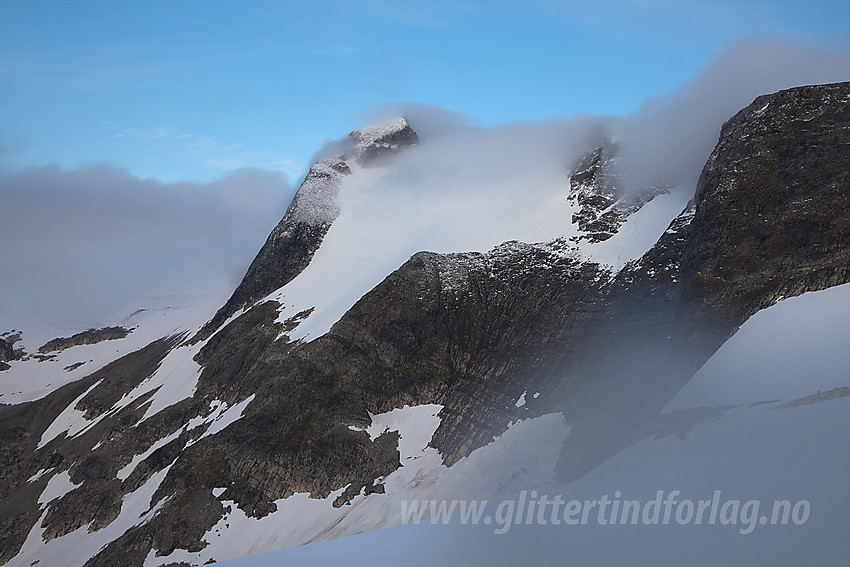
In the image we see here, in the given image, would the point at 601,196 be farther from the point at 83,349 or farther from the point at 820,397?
the point at 83,349

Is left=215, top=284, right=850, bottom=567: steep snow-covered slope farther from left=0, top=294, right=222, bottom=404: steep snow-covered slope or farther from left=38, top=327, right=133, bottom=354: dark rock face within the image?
left=38, top=327, right=133, bottom=354: dark rock face

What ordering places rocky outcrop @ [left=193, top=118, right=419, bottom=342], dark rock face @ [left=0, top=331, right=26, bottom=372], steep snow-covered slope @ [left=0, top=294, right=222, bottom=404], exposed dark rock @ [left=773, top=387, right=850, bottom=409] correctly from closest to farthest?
exposed dark rock @ [left=773, top=387, right=850, bottom=409], rocky outcrop @ [left=193, top=118, right=419, bottom=342], steep snow-covered slope @ [left=0, top=294, right=222, bottom=404], dark rock face @ [left=0, top=331, right=26, bottom=372]

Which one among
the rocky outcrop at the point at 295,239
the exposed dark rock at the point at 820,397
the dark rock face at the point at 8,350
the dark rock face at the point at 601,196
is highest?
the dark rock face at the point at 8,350

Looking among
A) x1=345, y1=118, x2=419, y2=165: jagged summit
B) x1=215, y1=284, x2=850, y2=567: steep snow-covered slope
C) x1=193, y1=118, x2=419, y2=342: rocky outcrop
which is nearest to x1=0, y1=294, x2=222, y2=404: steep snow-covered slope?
x1=193, y1=118, x2=419, y2=342: rocky outcrop

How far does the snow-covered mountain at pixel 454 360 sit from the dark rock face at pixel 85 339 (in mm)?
36646

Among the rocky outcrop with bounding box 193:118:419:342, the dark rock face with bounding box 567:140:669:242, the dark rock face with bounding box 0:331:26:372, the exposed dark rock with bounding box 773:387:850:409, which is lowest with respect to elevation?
the exposed dark rock with bounding box 773:387:850:409

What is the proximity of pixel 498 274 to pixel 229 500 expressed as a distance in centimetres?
3174

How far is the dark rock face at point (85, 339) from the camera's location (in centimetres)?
11506

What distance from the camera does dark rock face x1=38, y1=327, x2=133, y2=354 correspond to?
115062mm

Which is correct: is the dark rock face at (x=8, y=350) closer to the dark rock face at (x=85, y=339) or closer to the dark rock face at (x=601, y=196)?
the dark rock face at (x=85, y=339)

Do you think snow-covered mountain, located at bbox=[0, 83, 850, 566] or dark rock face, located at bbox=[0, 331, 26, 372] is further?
dark rock face, located at bbox=[0, 331, 26, 372]

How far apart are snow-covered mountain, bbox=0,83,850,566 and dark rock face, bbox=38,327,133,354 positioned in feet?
120

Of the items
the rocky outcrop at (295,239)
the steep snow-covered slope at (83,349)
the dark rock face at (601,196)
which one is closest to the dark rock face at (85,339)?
the steep snow-covered slope at (83,349)

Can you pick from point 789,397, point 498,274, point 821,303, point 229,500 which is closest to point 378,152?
point 498,274
